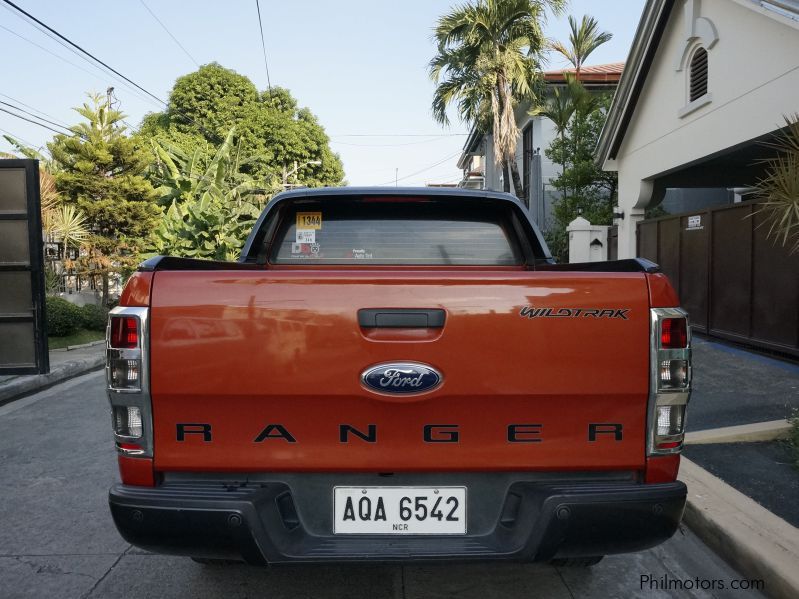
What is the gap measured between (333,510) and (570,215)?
57.1 feet

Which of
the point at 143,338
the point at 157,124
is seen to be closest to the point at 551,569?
the point at 143,338

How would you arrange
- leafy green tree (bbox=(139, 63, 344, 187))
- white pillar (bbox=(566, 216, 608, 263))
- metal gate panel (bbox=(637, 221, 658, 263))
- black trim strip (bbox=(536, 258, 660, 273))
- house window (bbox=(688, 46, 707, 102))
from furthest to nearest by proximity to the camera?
leafy green tree (bbox=(139, 63, 344, 187))
white pillar (bbox=(566, 216, 608, 263))
metal gate panel (bbox=(637, 221, 658, 263))
house window (bbox=(688, 46, 707, 102))
black trim strip (bbox=(536, 258, 660, 273))

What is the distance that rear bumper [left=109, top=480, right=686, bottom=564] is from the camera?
2178 millimetres

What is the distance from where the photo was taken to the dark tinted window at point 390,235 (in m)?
3.55

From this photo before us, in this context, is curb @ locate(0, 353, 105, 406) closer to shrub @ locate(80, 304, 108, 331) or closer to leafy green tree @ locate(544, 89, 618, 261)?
shrub @ locate(80, 304, 108, 331)

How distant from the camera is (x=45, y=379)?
852 centimetres

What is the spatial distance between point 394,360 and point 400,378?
63mm

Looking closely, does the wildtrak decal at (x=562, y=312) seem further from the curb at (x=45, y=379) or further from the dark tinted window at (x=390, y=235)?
the curb at (x=45, y=379)

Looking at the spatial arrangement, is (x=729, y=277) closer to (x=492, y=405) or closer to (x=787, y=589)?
(x=787, y=589)

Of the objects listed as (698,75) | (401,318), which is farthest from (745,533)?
(698,75)

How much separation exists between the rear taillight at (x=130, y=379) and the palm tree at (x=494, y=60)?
1942 centimetres

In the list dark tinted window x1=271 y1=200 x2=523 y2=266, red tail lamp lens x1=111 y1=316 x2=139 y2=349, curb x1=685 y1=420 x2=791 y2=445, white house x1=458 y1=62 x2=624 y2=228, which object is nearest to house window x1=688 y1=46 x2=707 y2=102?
curb x1=685 y1=420 x2=791 y2=445

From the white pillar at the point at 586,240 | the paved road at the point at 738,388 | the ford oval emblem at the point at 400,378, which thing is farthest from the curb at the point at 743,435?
the white pillar at the point at 586,240

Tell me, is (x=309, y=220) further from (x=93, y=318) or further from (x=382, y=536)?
(x=93, y=318)
